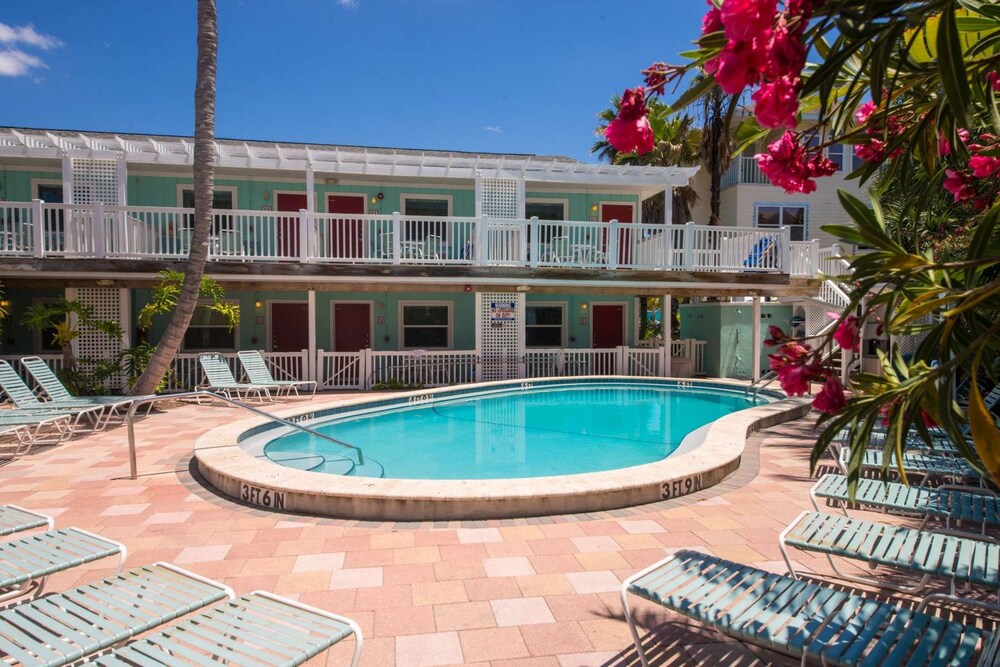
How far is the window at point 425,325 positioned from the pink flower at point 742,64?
53.9 ft

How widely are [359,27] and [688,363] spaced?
1335cm

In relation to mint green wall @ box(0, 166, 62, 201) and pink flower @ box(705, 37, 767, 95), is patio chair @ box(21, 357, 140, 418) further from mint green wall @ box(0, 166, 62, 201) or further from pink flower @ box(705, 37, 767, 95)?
pink flower @ box(705, 37, 767, 95)

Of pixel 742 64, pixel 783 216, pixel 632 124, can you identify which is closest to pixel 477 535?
pixel 632 124

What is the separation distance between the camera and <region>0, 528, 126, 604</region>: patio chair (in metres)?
2.95

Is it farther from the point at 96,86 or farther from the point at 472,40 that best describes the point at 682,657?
the point at 96,86

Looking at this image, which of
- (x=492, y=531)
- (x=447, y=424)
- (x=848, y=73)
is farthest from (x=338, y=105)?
(x=848, y=73)

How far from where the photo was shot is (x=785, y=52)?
1.44 meters

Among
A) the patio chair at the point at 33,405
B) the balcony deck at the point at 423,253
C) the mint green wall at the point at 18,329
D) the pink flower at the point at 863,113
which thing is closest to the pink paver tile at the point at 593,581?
the pink flower at the point at 863,113

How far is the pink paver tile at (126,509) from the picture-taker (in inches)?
206

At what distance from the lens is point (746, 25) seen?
4.59ft

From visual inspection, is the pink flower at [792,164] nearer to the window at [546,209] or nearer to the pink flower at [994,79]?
the pink flower at [994,79]

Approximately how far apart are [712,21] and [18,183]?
754 inches

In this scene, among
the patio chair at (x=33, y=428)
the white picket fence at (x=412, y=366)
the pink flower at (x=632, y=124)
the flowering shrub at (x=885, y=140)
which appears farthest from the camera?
the white picket fence at (x=412, y=366)

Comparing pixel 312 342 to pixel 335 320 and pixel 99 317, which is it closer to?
pixel 335 320
